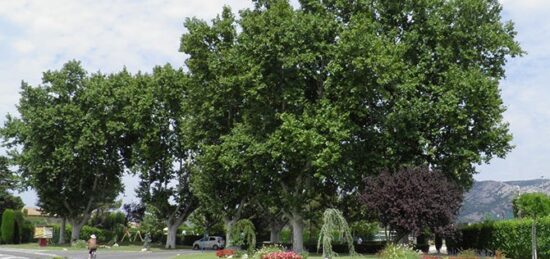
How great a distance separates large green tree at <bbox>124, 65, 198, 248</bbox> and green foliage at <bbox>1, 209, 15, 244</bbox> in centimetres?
1273

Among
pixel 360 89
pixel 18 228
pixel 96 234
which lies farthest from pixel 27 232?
pixel 360 89

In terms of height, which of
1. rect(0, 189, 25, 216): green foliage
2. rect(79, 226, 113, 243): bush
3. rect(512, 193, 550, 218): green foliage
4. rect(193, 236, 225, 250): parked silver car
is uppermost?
rect(0, 189, 25, 216): green foliage

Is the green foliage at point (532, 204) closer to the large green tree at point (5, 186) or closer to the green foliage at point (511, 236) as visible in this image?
the green foliage at point (511, 236)

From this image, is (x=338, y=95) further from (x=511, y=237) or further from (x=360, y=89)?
(x=511, y=237)

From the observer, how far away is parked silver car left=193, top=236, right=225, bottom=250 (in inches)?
2466

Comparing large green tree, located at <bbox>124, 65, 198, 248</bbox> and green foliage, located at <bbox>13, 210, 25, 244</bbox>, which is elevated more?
large green tree, located at <bbox>124, 65, 198, 248</bbox>

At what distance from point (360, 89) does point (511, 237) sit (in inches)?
477

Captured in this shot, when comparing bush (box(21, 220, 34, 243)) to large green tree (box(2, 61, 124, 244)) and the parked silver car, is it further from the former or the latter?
the parked silver car

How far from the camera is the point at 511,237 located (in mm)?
35562

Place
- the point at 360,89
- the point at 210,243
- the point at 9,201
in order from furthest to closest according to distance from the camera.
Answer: the point at 9,201 < the point at 210,243 < the point at 360,89

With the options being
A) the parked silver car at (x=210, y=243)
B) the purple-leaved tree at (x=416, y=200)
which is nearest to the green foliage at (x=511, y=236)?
the purple-leaved tree at (x=416, y=200)

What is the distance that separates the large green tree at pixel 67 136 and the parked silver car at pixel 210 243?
10.8 metres

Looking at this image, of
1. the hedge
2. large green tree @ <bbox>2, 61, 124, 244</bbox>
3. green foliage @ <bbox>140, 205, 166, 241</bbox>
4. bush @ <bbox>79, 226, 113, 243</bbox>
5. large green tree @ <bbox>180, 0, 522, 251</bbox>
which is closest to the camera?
the hedge

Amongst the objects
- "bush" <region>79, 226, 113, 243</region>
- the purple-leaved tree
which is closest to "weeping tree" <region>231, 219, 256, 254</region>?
the purple-leaved tree
